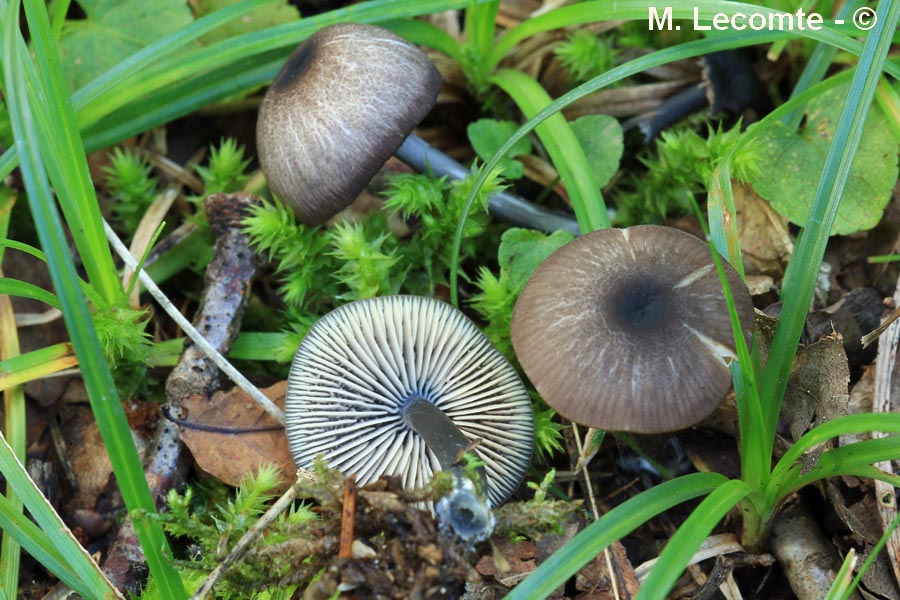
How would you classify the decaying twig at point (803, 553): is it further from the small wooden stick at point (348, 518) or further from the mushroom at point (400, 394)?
the small wooden stick at point (348, 518)

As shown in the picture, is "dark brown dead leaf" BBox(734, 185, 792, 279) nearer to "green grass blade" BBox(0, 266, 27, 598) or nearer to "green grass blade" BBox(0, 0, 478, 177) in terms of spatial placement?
"green grass blade" BBox(0, 0, 478, 177)

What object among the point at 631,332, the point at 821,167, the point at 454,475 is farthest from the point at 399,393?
the point at 821,167

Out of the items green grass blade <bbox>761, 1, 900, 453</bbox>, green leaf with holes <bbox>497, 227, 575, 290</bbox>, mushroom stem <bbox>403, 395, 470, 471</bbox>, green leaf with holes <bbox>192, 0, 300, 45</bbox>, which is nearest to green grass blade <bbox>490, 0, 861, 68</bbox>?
green grass blade <bbox>761, 1, 900, 453</bbox>

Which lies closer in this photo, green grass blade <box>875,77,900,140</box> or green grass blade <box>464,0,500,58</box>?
green grass blade <box>875,77,900,140</box>

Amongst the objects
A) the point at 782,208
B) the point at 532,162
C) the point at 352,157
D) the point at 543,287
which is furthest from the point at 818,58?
→ the point at 352,157

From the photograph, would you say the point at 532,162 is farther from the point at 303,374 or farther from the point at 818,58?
the point at 303,374

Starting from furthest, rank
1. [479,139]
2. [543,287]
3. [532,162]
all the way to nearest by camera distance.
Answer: [532,162]
[479,139]
[543,287]

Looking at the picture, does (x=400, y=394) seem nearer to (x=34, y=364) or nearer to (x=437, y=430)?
(x=437, y=430)
